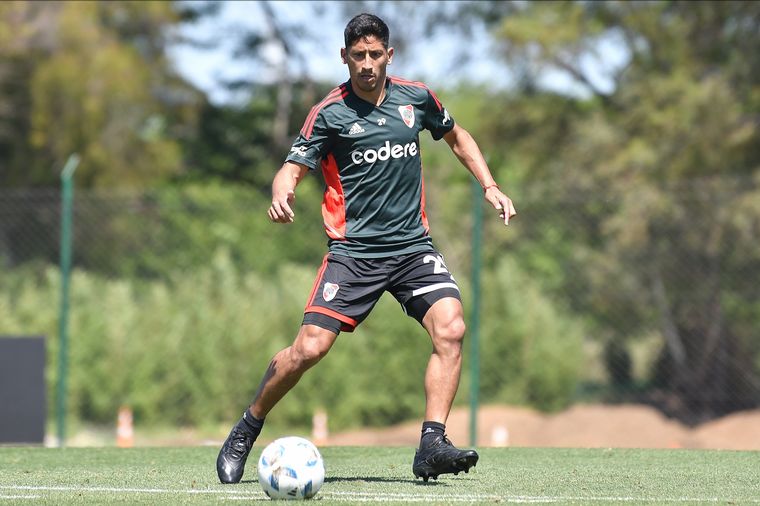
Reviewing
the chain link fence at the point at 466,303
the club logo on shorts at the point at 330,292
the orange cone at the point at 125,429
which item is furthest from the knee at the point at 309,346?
the chain link fence at the point at 466,303

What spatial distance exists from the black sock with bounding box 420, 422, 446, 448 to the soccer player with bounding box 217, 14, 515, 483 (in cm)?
6

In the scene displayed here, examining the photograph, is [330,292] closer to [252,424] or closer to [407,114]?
[252,424]

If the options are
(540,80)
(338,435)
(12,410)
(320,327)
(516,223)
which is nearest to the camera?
(320,327)

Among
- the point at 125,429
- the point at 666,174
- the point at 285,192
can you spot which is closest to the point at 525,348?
the point at 666,174

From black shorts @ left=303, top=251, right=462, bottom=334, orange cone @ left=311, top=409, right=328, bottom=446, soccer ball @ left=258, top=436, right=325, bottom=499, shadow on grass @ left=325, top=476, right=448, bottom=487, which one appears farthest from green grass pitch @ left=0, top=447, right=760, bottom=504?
orange cone @ left=311, top=409, right=328, bottom=446

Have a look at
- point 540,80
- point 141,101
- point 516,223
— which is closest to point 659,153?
point 516,223

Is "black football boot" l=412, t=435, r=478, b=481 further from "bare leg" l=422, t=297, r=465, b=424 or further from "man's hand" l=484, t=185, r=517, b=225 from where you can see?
"man's hand" l=484, t=185, r=517, b=225

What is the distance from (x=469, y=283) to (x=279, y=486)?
1167 cm

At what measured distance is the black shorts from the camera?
19.1 ft

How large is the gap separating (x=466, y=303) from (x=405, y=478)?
31.5ft

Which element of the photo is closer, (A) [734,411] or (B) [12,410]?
(B) [12,410]

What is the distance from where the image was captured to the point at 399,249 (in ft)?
19.4

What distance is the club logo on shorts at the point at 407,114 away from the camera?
19.5 feet

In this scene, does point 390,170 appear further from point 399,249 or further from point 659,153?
point 659,153
